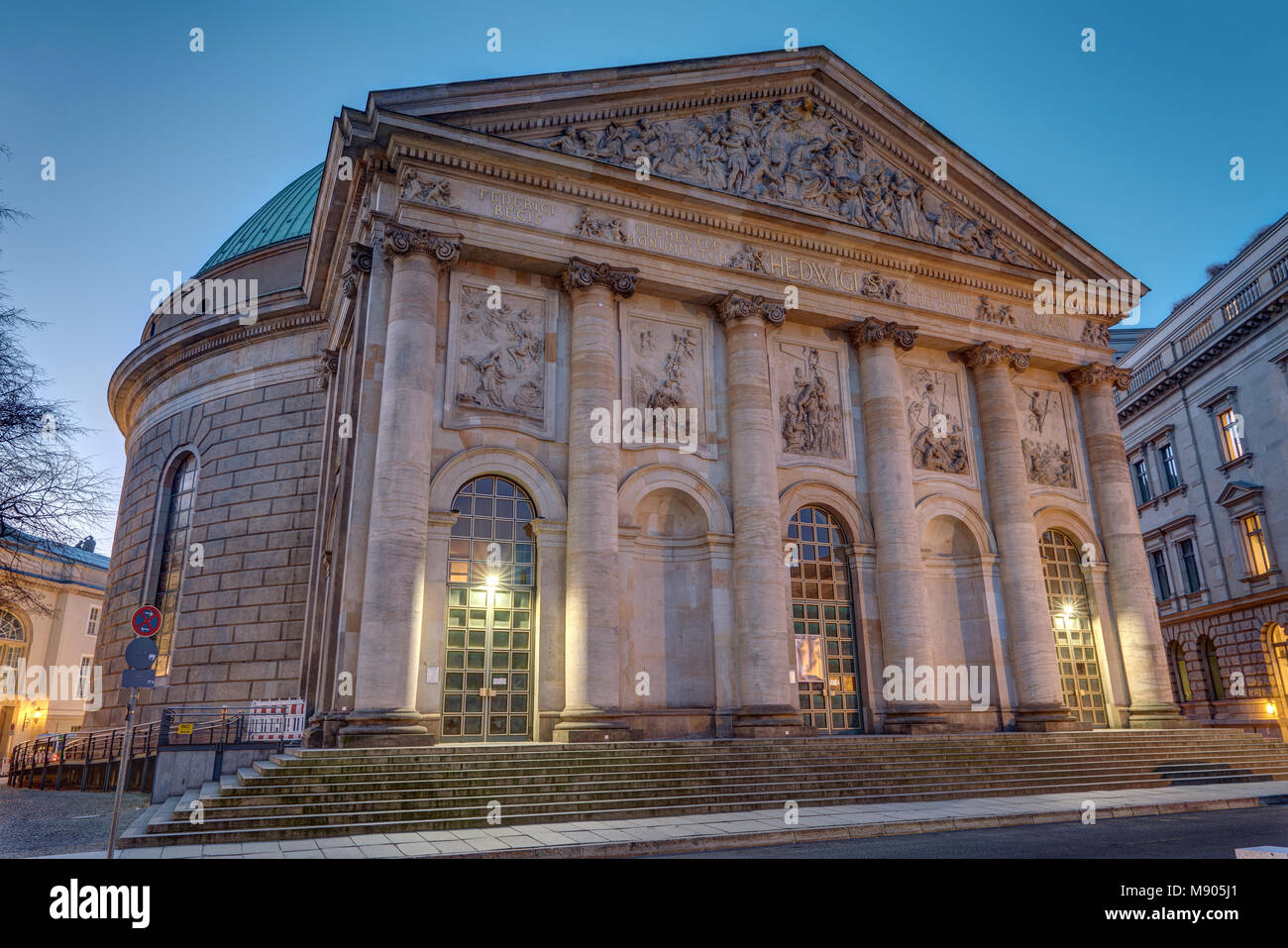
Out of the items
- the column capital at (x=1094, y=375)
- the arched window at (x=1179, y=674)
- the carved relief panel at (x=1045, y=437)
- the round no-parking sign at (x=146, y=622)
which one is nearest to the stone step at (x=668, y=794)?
the round no-parking sign at (x=146, y=622)

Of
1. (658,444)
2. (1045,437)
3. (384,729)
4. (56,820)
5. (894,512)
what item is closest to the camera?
(56,820)

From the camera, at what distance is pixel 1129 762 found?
19.7 m

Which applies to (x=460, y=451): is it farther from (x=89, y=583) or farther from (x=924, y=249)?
(x=89, y=583)

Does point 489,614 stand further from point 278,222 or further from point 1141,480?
point 1141,480

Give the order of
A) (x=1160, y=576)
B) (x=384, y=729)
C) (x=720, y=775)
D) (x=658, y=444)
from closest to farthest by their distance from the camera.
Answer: (x=384, y=729), (x=720, y=775), (x=658, y=444), (x=1160, y=576)

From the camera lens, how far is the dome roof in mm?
32031

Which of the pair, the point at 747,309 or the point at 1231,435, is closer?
the point at 747,309

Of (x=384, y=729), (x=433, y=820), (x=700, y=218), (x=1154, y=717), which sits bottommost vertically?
(x=433, y=820)

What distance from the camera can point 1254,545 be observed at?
116ft

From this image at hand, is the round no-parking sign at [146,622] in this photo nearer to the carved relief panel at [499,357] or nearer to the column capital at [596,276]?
the carved relief panel at [499,357]

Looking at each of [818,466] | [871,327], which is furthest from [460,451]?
[871,327]

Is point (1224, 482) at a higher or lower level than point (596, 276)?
lower

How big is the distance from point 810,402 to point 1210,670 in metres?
28.1

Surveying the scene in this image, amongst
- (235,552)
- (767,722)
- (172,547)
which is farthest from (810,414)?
(172,547)
